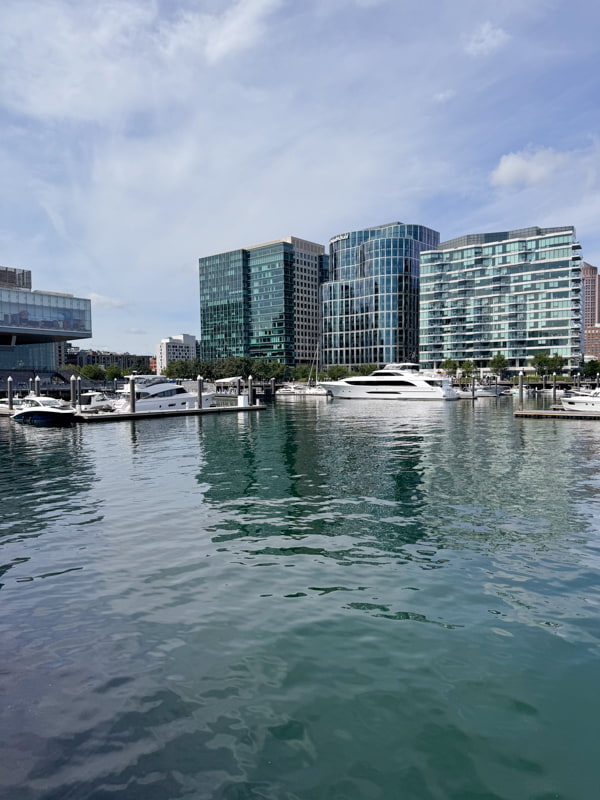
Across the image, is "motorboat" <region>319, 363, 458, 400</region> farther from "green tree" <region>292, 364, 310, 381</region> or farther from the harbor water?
the harbor water

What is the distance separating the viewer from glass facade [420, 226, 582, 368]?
154625 mm

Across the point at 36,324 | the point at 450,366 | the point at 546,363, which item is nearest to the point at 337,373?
the point at 450,366

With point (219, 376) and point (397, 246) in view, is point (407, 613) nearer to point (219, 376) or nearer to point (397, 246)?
point (219, 376)

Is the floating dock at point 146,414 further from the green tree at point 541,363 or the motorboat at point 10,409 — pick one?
the green tree at point 541,363

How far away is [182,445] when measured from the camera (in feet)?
118

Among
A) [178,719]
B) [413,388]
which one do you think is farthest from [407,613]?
[413,388]

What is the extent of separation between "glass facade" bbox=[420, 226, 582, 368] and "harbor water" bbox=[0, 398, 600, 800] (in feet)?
512

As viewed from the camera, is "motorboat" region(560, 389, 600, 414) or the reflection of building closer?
"motorboat" region(560, 389, 600, 414)

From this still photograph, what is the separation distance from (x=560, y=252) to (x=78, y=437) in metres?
159

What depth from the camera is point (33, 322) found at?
11162cm

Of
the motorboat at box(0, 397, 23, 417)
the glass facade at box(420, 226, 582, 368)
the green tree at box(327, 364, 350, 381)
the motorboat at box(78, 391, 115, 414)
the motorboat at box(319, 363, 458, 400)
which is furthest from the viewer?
the green tree at box(327, 364, 350, 381)

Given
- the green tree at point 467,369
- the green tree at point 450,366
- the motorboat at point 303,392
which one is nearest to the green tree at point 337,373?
the motorboat at point 303,392

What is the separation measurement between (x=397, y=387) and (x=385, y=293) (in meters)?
97.5

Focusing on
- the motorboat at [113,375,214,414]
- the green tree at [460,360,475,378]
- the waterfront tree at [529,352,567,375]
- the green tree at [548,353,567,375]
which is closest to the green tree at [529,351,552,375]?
the waterfront tree at [529,352,567,375]
